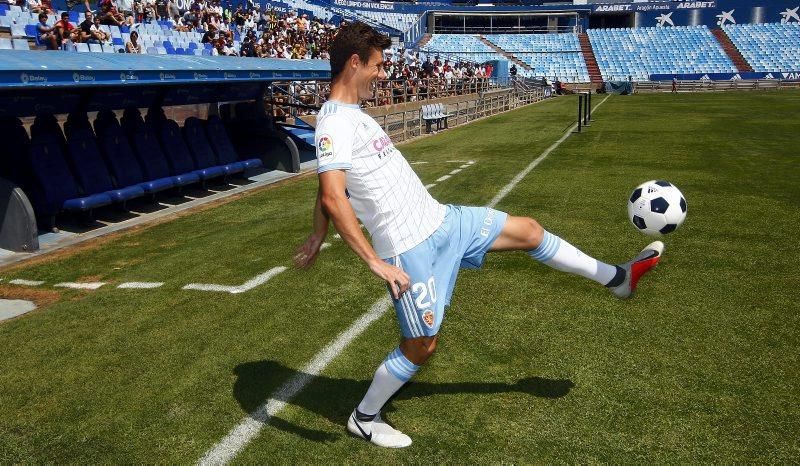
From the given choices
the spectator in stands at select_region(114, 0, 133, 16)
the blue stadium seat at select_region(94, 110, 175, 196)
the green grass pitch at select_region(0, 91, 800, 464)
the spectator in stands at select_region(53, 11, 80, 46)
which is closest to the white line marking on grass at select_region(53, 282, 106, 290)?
the green grass pitch at select_region(0, 91, 800, 464)

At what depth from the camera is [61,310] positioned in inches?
239

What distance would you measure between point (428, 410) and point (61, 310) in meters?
4.00

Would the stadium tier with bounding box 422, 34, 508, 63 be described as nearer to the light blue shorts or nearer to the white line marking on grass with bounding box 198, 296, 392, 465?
the white line marking on grass with bounding box 198, 296, 392, 465

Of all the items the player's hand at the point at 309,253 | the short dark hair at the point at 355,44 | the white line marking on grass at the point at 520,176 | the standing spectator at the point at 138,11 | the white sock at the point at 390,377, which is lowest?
the white line marking on grass at the point at 520,176

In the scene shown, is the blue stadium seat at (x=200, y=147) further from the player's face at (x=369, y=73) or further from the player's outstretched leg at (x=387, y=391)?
the player's face at (x=369, y=73)

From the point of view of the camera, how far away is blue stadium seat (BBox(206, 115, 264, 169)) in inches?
521

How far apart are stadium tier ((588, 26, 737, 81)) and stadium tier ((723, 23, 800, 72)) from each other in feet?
6.50

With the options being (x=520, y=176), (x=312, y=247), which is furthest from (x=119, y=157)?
(x=312, y=247)

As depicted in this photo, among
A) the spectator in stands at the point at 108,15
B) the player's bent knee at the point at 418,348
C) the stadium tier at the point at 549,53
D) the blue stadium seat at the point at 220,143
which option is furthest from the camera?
the stadium tier at the point at 549,53

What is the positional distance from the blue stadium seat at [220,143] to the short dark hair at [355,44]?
34.3 ft

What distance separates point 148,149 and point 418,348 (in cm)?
966

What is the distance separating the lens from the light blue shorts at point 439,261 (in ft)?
10.4

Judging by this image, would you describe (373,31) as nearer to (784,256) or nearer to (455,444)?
(455,444)

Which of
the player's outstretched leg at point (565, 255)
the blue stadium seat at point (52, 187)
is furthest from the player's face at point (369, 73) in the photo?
the blue stadium seat at point (52, 187)
